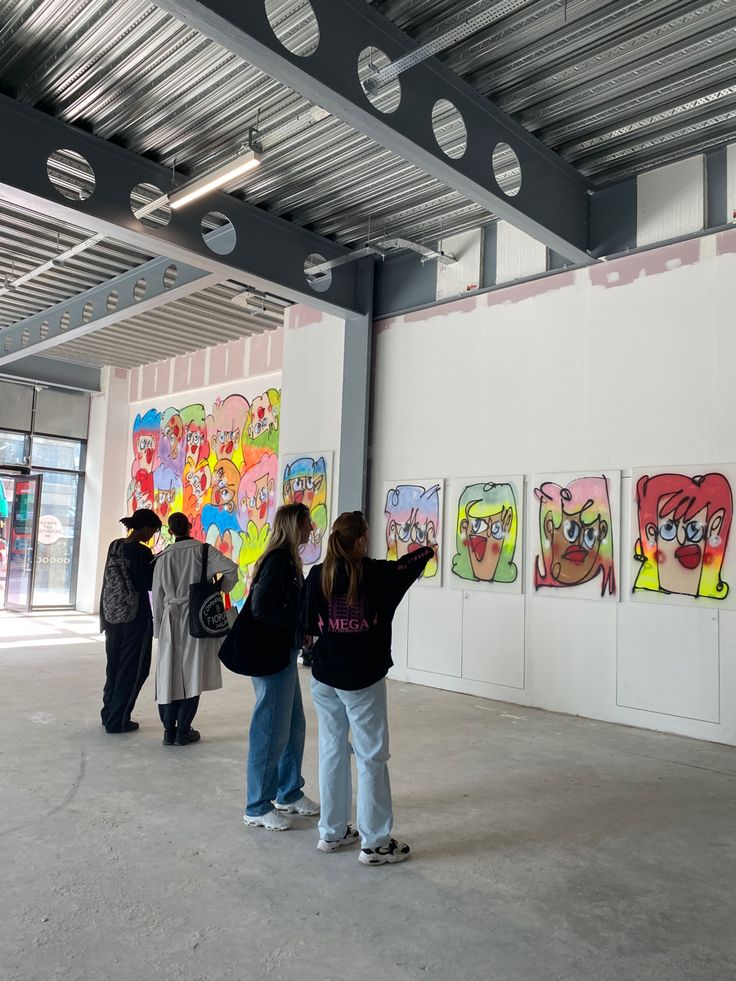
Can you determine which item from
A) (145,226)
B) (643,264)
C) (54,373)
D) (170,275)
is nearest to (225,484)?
(170,275)

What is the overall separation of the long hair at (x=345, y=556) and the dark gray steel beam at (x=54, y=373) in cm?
1189

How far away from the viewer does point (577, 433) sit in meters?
6.90

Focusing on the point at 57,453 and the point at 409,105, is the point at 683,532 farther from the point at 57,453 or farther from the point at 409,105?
the point at 57,453

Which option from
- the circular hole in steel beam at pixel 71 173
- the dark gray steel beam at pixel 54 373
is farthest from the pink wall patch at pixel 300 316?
the dark gray steel beam at pixel 54 373

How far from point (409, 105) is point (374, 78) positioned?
12.1 inches

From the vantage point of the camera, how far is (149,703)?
6.57 metres

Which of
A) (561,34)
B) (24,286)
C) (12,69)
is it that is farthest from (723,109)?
(24,286)

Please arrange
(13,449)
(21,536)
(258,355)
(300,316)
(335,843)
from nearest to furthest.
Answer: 1. (335,843)
2. (300,316)
3. (258,355)
4. (13,449)
5. (21,536)

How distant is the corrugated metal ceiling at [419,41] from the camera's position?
4.94 meters

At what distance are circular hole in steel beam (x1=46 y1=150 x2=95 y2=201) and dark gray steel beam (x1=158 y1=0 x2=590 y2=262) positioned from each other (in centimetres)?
283

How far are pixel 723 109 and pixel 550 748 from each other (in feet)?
16.6

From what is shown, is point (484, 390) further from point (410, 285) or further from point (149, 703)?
point (149, 703)

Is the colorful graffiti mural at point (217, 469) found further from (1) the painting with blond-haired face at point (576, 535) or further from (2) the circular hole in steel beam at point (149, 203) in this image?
(1) the painting with blond-haired face at point (576, 535)

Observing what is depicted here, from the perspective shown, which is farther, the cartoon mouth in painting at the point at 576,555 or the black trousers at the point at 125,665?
the cartoon mouth in painting at the point at 576,555
